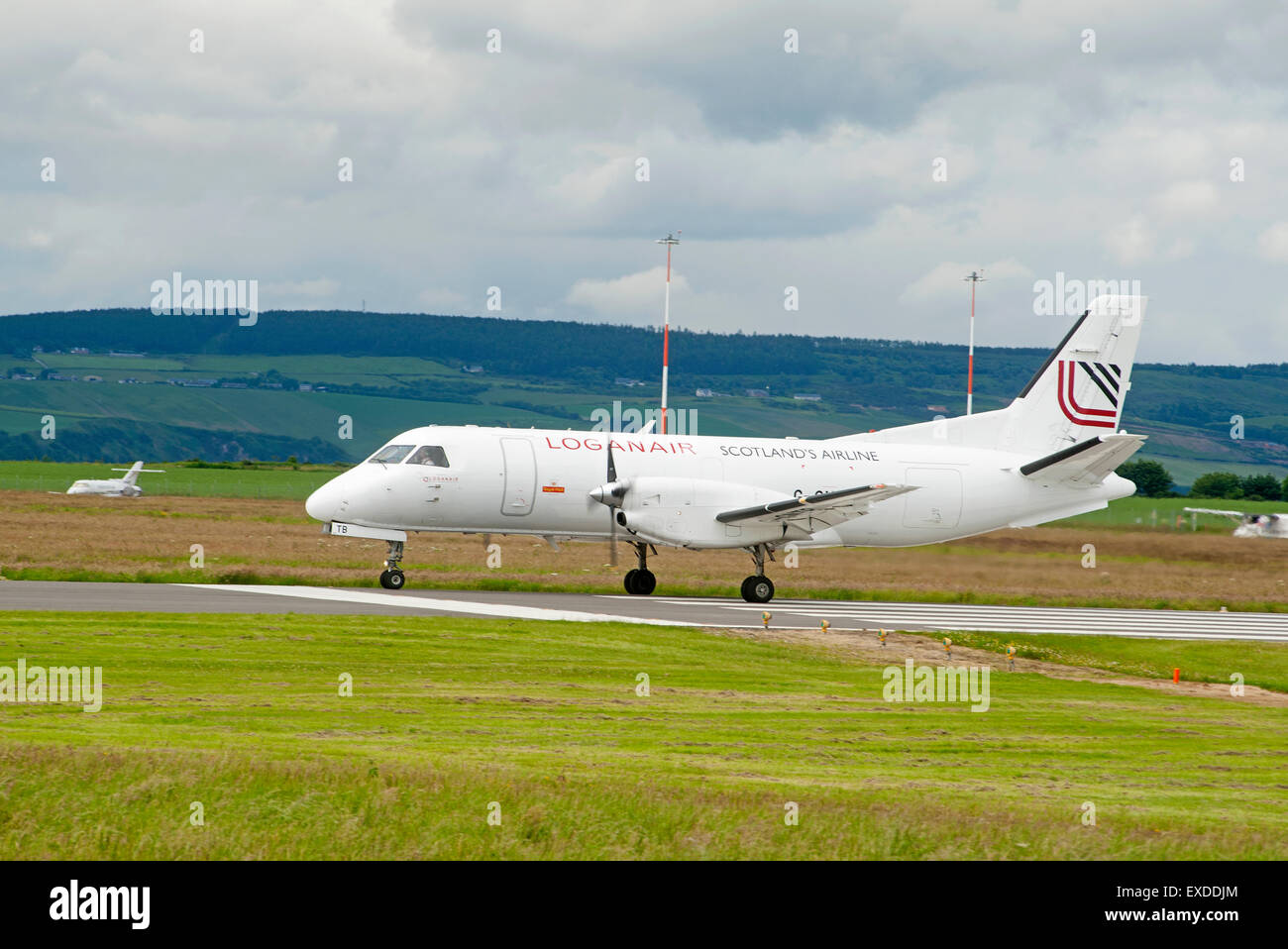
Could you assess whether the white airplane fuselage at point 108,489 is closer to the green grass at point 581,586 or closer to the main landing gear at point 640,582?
the green grass at point 581,586

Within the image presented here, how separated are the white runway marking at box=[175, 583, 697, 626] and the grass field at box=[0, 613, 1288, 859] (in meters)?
4.47

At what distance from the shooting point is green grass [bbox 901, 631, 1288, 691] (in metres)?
26.1

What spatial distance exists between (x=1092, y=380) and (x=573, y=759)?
96.9 feet

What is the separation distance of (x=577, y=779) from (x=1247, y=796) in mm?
6783

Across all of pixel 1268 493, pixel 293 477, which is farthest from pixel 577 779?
pixel 293 477

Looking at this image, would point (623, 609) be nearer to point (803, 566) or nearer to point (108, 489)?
point (803, 566)

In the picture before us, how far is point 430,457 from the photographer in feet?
109

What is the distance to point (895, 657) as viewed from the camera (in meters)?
25.2

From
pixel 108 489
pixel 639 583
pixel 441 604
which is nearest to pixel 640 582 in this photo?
pixel 639 583

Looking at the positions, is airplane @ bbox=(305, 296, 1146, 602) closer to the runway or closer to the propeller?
the propeller

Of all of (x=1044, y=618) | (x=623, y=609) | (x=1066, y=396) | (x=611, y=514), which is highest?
(x=1066, y=396)

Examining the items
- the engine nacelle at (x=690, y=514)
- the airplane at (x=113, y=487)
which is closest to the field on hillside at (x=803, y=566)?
the engine nacelle at (x=690, y=514)
